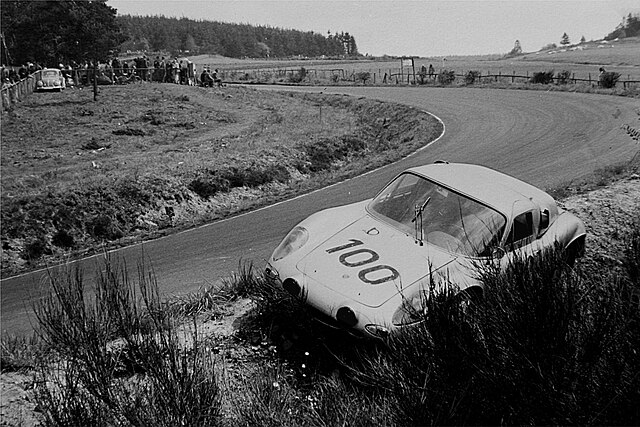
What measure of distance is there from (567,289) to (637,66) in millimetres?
45344

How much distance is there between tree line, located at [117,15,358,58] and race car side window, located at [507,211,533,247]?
2592 inches

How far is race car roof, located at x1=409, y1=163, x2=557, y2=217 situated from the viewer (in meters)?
6.14

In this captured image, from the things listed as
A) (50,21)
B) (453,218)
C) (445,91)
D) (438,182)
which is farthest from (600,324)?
(50,21)

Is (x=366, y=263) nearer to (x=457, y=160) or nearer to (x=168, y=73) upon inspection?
(x=457, y=160)

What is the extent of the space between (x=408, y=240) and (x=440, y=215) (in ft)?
1.45

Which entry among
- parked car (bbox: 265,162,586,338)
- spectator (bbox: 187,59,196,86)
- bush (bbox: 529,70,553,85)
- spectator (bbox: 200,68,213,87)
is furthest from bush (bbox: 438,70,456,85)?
parked car (bbox: 265,162,586,338)

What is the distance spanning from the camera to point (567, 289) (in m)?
3.21

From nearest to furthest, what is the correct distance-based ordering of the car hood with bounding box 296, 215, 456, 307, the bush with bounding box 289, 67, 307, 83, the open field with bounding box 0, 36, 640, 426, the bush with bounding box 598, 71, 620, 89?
the open field with bounding box 0, 36, 640, 426 < the car hood with bounding box 296, 215, 456, 307 < the bush with bounding box 598, 71, 620, 89 < the bush with bounding box 289, 67, 307, 83

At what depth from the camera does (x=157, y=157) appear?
18125 millimetres

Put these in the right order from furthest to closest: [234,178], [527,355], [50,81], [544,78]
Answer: [544,78] → [50,81] → [234,178] → [527,355]

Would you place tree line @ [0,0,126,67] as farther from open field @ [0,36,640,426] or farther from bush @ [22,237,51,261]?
bush @ [22,237,51,261]

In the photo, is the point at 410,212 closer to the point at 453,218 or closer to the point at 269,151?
the point at 453,218

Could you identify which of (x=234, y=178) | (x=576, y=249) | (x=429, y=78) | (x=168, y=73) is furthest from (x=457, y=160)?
(x=429, y=78)

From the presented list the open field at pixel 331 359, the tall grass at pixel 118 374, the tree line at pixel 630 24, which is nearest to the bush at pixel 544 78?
the open field at pixel 331 359
